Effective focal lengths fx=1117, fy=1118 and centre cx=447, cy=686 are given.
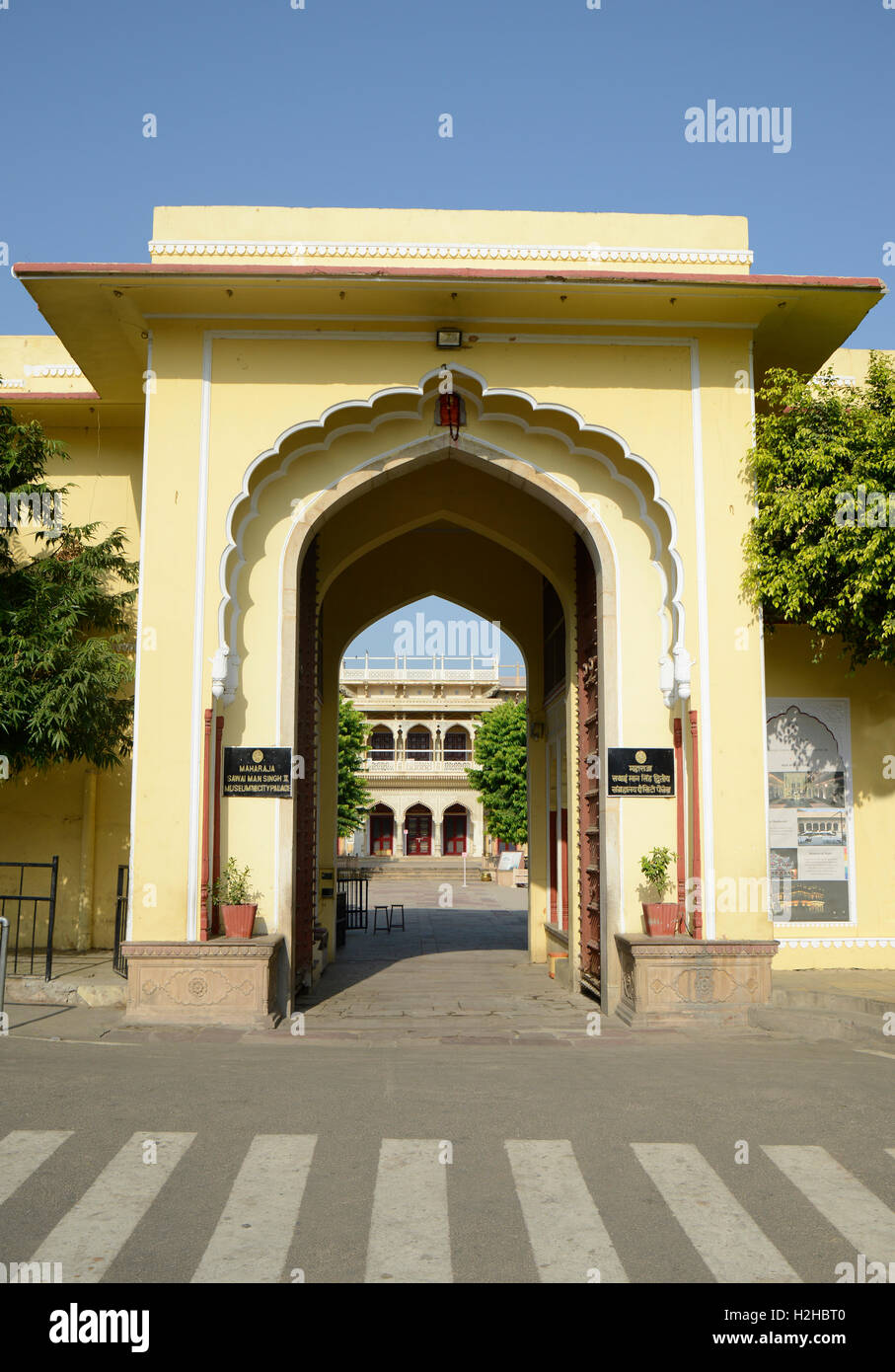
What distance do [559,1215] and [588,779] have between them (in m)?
7.14

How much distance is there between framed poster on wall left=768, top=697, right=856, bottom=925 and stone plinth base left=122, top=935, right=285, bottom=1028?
17.1 ft

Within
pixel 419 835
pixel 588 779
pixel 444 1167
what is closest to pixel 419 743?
pixel 419 835

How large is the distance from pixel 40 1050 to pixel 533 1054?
3515 mm

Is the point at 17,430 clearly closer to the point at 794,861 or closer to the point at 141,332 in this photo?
the point at 141,332

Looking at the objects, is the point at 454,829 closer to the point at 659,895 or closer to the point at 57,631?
the point at 57,631

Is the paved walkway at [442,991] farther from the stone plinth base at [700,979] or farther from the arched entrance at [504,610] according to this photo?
the arched entrance at [504,610]

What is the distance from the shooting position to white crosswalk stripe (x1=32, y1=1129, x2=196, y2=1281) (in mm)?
4090

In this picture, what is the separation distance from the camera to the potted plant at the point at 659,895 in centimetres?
962

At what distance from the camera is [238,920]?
9469mm

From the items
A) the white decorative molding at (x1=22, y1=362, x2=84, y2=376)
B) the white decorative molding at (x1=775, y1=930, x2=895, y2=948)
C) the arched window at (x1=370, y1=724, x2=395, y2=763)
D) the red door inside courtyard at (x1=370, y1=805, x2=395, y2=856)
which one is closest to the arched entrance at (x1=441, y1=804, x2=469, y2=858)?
the red door inside courtyard at (x1=370, y1=805, x2=395, y2=856)

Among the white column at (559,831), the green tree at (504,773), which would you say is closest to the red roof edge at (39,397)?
the white column at (559,831)

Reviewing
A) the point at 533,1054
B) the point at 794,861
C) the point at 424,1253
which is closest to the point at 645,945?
the point at 533,1054

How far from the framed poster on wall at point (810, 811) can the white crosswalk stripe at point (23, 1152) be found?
7.60 metres

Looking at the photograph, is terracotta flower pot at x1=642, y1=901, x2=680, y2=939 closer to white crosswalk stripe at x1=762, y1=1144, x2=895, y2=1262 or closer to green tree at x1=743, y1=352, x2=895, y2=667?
green tree at x1=743, y1=352, x2=895, y2=667
